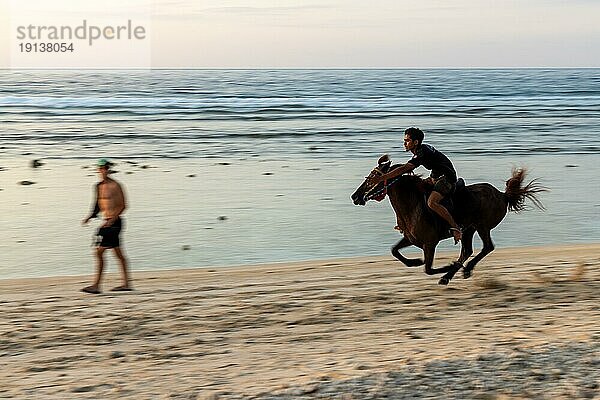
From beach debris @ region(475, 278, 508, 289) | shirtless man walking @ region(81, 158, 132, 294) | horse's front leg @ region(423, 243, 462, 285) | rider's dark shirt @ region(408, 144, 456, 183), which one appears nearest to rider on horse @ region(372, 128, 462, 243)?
rider's dark shirt @ region(408, 144, 456, 183)

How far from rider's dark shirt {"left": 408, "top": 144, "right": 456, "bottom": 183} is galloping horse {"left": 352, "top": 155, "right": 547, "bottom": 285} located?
0.61 feet

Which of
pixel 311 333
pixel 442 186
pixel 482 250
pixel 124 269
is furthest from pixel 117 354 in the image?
pixel 482 250

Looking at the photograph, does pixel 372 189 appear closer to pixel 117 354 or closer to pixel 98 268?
pixel 98 268

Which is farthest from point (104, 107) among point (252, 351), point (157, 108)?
point (252, 351)

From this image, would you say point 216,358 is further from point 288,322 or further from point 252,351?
point 288,322

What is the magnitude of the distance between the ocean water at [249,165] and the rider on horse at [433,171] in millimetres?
3127

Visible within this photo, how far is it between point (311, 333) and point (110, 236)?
2910mm

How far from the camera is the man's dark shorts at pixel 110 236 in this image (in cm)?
1026

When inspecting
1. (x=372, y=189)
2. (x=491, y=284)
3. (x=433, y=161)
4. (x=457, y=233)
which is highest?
(x=433, y=161)

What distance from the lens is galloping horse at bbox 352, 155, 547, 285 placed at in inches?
392

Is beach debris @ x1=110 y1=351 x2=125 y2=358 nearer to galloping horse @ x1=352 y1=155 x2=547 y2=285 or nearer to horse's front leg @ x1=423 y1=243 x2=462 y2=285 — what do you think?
galloping horse @ x1=352 y1=155 x2=547 y2=285

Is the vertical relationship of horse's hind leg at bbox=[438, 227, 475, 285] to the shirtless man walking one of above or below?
below

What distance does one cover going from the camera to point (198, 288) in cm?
1059

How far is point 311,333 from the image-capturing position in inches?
326
